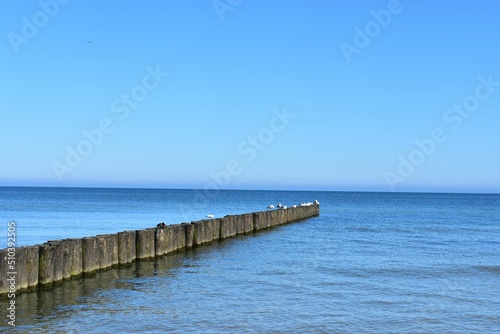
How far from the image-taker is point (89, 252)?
17266 millimetres

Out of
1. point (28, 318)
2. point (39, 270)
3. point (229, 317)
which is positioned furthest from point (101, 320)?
point (39, 270)

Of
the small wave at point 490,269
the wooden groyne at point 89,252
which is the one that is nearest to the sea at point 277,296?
the small wave at point 490,269

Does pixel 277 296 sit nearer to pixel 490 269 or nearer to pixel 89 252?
pixel 89 252

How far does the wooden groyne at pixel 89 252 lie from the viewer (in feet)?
45.7

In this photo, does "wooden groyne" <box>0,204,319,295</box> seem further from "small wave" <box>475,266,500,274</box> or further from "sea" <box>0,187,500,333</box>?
"small wave" <box>475,266,500,274</box>

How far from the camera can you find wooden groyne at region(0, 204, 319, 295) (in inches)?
548

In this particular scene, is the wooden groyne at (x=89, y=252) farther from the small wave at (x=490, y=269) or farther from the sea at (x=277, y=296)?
the small wave at (x=490, y=269)

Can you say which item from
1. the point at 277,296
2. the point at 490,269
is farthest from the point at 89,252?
the point at 490,269

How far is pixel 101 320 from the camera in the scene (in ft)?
39.5

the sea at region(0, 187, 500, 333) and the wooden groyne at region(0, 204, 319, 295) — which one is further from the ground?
the wooden groyne at region(0, 204, 319, 295)

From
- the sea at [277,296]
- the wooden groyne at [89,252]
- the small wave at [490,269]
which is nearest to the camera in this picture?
the sea at [277,296]

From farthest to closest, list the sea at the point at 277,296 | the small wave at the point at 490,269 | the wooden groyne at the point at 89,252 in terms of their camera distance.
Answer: the small wave at the point at 490,269 → the wooden groyne at the point at 89,252 → the sea at the point at 277,296

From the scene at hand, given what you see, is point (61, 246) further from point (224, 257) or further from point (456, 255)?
point (456, 255)

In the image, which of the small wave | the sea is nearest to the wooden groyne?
the sea
